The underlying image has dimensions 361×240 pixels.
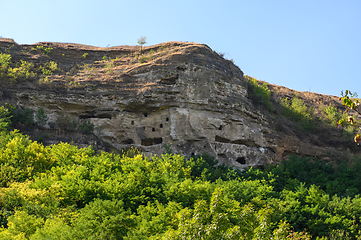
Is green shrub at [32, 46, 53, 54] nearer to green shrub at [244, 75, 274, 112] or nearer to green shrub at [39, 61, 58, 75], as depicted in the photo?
green shrub at [39, 61, 58, 75]

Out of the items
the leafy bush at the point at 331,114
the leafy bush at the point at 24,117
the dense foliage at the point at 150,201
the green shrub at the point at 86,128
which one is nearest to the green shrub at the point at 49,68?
the leafy bush at the point at 24,117

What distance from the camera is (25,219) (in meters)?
9.19

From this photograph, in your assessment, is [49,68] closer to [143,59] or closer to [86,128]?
[143,59]

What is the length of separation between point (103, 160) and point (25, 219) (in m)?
7.20

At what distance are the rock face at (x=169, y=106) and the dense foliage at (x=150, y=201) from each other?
3.05 m

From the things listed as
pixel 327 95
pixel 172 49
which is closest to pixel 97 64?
pixel 172 49

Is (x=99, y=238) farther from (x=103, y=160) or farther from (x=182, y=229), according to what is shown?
(x=103, y=160)

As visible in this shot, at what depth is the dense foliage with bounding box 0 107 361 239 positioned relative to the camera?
845 cm

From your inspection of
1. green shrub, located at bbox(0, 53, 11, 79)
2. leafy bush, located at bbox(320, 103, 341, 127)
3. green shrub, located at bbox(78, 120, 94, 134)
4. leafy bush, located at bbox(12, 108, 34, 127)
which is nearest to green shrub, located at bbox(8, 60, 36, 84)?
green shrub, located at bbox(0, 53, 11, 79)

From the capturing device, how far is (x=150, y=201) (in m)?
13.5

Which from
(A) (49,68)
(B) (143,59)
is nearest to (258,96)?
(B) (143,59)

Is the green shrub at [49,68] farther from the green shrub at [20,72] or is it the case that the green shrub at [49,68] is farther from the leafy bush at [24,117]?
the leafy bush at [24,117]

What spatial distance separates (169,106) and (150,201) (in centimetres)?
1201

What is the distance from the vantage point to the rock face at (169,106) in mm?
24188
